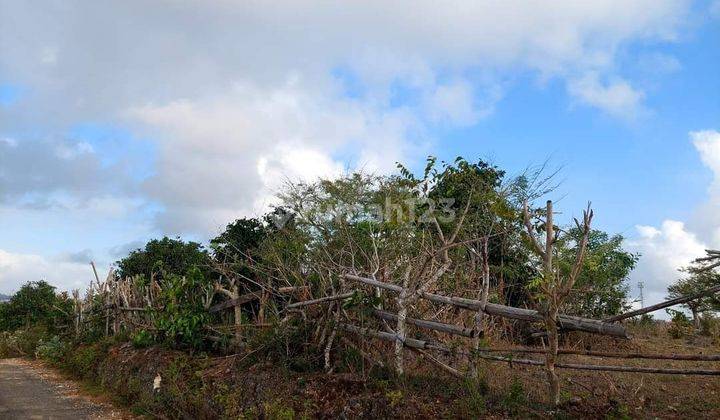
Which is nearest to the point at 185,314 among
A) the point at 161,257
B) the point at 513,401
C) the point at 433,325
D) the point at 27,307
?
the point at 433,325

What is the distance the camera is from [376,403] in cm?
526

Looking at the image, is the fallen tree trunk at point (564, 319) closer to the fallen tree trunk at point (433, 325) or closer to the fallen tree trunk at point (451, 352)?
the fallen tree trunk at point (433, 325)

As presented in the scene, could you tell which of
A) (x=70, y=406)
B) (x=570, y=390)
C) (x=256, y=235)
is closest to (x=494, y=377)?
(x=570, y=390)

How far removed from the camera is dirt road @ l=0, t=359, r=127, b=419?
26.0 feet

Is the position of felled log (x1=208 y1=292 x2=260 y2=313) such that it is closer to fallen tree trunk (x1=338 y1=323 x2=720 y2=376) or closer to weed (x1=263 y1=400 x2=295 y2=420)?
fallen tree trunk (x1=338 y1=323 x2=720 y2=376)

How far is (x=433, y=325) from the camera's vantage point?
232 inches

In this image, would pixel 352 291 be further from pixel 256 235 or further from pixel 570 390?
pixel 256 235

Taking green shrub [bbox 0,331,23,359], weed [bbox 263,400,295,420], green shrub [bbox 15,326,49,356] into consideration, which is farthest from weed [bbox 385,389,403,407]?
green shrub [bbox 0,331,23,359]

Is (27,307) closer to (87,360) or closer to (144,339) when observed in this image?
(87,360)

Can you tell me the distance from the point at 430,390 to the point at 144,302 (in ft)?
27.9

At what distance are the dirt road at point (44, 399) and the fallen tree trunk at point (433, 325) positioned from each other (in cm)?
395

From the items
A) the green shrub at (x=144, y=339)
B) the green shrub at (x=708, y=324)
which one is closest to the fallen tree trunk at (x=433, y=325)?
the green shrub at (x=144, y=339)

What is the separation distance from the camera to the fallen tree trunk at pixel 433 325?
18.0ft

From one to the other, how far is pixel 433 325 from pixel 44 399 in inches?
264
